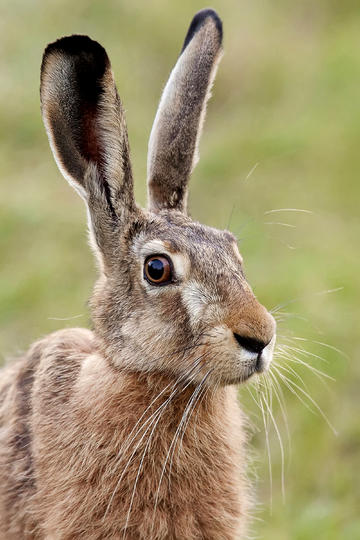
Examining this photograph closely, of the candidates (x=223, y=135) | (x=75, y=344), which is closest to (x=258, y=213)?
(x=223, y=135)

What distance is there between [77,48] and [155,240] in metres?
0.84

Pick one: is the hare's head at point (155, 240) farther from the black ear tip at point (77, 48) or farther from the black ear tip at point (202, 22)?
the black ear tip at point (202, 22)

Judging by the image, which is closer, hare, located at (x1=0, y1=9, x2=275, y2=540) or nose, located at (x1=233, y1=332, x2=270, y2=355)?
nose, located at (x1=233, y1=332, x2=270, y2=355)

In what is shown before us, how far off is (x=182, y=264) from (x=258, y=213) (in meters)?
4.28

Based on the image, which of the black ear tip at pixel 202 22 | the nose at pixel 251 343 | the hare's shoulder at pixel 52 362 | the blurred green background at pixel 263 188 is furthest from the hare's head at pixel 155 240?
the blurred green background at pixel 263 188

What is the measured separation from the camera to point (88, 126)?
15.5ft

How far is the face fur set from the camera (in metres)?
4.14

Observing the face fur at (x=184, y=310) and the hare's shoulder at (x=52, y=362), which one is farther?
the hare's shoulder at (x=52, y=362)

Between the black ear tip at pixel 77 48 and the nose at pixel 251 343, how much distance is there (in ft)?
4.13

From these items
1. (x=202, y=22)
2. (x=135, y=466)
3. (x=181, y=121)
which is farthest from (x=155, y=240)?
(x=202, y=22)

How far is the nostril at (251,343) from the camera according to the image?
4.08 metres

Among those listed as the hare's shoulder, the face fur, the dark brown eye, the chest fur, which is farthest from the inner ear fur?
the chest fur

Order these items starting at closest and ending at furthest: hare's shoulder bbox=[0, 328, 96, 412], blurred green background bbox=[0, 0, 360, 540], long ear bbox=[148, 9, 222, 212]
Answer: hare's shoulder bbox=[0, 328, 96, 412]
long ear bbox=[148, 9, 222, 212]
blurred green background bbox=[0, 0, 360, 540]

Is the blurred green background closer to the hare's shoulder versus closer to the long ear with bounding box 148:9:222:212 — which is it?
the long ear with bounding box 148:9:222:212
